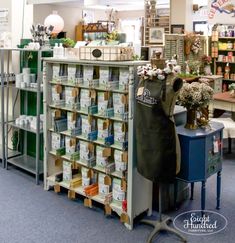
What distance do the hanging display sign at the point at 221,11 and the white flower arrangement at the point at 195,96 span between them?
385 centimetres

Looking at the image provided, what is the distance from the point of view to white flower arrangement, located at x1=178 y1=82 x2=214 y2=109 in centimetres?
326

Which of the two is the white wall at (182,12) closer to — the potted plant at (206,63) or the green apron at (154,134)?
the potted plant at (206,63)

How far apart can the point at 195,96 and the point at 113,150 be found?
911mm

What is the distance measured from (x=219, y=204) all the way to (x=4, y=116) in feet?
9.80

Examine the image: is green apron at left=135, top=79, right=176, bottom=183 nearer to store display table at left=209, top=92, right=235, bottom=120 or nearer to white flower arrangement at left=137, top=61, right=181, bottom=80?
white flower arrangement at left=137, top=61, right=181, bottom=80

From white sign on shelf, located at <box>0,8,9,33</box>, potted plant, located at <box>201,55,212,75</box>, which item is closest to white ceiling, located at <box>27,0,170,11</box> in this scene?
white sign on shelf, located at <box>0,8,9,33</box>

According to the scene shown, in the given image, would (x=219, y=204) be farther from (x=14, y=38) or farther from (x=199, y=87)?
(x=14, y=38)

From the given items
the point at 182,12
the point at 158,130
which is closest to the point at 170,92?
the point at 158,130

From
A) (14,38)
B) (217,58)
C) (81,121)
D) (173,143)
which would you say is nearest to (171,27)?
(217,58)

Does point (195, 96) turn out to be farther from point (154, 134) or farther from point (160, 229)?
point (160, 229)

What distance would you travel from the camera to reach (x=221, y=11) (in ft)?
→ 22.0

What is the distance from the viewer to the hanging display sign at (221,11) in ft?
21.6

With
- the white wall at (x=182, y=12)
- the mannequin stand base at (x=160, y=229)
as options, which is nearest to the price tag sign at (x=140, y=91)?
the mannequin stand base at (x=160, y=229)

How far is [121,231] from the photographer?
329 centimetres
